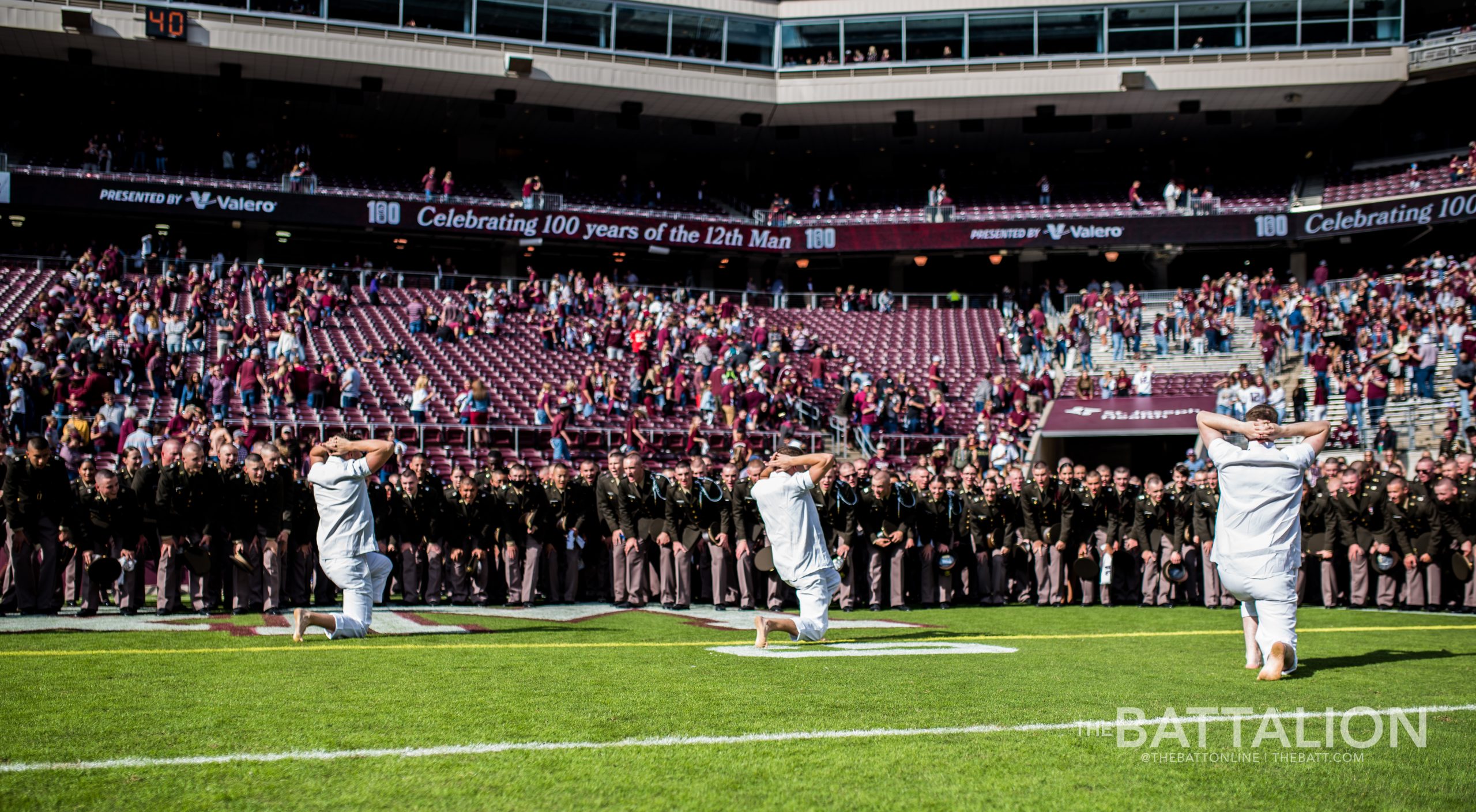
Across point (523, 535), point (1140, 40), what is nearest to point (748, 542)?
point (523, 535)

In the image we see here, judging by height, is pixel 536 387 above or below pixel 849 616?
above

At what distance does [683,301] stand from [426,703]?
102ft

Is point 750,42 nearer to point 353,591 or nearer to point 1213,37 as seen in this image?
point 1213,37

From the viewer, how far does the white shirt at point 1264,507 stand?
294 inches

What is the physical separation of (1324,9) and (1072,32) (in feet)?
26.2

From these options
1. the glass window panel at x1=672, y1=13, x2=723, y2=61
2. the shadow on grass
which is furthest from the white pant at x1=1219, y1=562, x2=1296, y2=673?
the glass window panel at x1=672, y1=13, x2=723, y2=61

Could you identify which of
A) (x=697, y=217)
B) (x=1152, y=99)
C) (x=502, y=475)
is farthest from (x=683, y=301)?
(x=502, y=475)

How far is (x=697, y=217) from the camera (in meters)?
40.6

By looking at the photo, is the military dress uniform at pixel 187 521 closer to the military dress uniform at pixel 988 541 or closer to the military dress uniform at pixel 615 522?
the military dress uniform at pixel 615 522

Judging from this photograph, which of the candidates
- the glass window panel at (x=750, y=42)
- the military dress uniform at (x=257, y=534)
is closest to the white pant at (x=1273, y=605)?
the military dress uniform at (x=257, y=534)

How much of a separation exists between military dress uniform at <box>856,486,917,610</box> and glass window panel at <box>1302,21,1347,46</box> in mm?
32382

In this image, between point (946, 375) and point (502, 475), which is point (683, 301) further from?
point (502, 475)

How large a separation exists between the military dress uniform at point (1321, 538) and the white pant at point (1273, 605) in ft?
23.1

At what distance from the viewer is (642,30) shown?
40000mm
